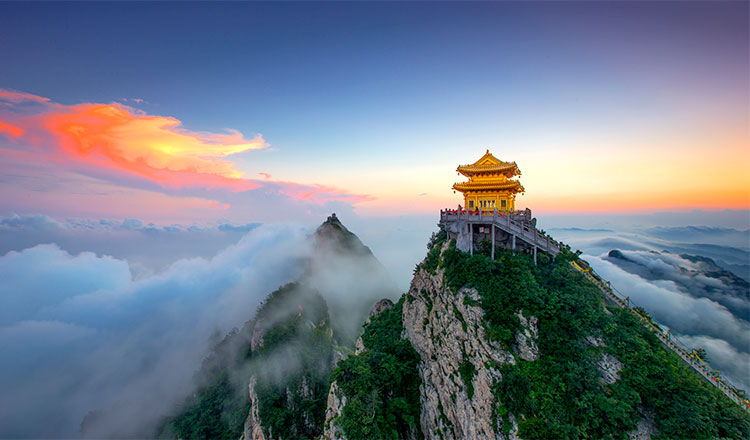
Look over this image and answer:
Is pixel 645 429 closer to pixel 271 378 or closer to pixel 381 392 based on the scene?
pixel 381 392

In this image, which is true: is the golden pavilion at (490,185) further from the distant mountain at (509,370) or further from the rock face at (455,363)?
the rock face at (455,363)

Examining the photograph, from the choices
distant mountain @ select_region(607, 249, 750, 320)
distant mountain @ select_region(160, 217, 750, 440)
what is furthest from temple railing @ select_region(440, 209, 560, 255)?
distant mountain @ select_region(607, 249, 750, 320)

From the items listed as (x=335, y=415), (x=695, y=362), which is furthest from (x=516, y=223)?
(x=335, y=415)

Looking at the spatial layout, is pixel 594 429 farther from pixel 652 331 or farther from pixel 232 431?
pixel 232 431

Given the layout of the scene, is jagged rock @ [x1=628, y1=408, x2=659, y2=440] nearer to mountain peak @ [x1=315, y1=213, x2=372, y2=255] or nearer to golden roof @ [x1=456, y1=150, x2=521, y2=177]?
golden roof @ [x1=456, y1=150, x2=521, y2=177]

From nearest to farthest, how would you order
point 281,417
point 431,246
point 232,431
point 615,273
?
point 431,246, point 281,417, point 232,431, point 615,273

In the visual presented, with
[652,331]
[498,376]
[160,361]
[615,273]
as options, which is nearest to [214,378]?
[160,361]
